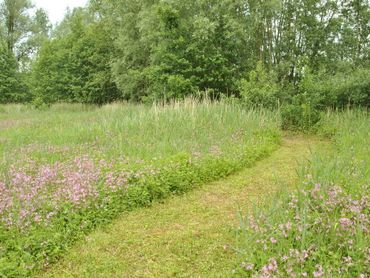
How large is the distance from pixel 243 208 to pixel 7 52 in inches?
1200

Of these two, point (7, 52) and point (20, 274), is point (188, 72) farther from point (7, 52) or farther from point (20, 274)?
point (7, 52)

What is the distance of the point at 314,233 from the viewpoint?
128 inches

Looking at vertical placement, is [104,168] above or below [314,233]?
above

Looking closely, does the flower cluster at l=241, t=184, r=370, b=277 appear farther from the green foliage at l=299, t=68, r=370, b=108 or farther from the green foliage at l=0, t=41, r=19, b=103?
the green foliage at l=0, t=41, r=19, b=103

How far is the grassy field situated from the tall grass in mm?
1942

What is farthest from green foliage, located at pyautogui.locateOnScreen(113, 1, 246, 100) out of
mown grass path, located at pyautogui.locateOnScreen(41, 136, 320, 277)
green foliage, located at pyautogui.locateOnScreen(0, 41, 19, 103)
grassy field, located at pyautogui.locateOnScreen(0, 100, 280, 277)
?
green foliage, located at pyautogui.locateOnScreen(0, 41, 19, 103)

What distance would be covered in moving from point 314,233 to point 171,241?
1587 millimetres

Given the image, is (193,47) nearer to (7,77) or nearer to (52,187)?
(52,187)

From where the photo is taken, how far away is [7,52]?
2892 centimetres

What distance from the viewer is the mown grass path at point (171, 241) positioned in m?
3.31

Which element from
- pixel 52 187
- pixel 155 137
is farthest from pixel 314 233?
pixel 155 137

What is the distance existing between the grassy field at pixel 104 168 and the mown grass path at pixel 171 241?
205 millimetres

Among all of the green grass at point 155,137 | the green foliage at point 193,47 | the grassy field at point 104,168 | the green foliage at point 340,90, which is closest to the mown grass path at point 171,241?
the grassy field at point 104,168

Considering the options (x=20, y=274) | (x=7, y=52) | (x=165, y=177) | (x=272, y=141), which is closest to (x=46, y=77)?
(x=7, y=52)
